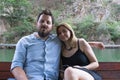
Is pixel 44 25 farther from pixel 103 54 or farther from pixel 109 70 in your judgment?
pixel 103 54

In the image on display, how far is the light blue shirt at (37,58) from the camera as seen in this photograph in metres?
1.88

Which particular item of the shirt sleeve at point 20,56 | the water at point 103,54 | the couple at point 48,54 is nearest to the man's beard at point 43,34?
the couple at point 48,54

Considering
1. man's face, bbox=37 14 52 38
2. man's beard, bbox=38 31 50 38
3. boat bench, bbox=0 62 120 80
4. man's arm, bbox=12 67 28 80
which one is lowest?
boat bench, bbox=0 62 120 80

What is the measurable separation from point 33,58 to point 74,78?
405 mm

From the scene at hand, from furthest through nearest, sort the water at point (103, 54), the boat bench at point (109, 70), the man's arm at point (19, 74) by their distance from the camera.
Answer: the water at point (103, 54), the boat bench at point (109, 70), the man's arm at point (19, 74)

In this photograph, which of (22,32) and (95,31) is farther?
(95,31)

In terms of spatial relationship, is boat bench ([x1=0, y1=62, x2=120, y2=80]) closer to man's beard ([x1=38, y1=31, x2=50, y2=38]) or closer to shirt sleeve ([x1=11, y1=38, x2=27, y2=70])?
man's beard ([x1=38, y1=31, x2=50, y2=38])

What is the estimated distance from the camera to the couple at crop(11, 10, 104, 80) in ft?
6.14

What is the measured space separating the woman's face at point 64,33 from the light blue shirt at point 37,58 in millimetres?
90

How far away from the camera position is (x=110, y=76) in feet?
7.54

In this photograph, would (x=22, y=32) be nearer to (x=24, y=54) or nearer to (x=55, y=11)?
(x=55, y=11)

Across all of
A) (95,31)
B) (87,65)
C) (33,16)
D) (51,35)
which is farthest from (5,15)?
(87,65)

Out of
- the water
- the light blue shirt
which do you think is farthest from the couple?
the water

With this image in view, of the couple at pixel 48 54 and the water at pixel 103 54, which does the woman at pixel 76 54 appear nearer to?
the couple at pixel 48 54
